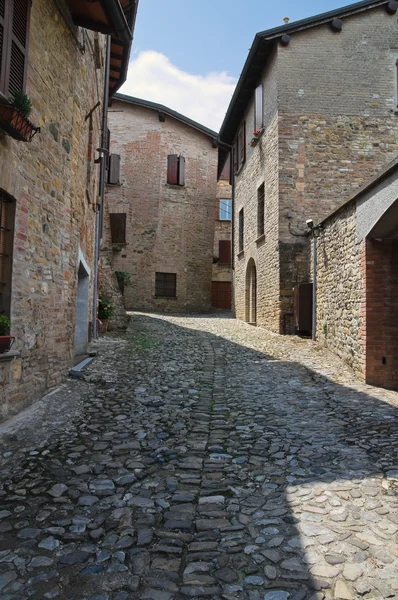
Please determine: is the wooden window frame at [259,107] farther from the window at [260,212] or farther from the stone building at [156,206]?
the stone building at [156,206]

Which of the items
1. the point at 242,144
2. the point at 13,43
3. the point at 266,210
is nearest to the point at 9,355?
the point at 13,43

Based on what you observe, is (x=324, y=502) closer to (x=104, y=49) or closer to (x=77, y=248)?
(x=77, y=248)

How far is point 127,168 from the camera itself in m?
19.2

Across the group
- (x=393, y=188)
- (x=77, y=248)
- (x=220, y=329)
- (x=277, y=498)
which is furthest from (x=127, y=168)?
(x=277, y=498)

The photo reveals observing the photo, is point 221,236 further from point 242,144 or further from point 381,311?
point 381,311

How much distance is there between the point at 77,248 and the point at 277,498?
14.2 feet

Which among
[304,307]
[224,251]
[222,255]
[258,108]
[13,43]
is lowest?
[304,307]

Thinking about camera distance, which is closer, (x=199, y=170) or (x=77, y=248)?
(x=77, y=248)

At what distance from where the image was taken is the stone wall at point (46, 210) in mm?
3916

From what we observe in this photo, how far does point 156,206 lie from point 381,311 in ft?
48.5

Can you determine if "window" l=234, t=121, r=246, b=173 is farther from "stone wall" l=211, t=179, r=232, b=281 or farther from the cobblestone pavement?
the cobblestone pavement

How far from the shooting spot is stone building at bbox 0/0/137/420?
12.3 ft

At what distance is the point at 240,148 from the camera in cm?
1505

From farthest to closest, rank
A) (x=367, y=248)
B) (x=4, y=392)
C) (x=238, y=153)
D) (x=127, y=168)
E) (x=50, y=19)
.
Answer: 1. (x=127, y=168)
2. (x=238, y=153)
3. (x=367, y=248)
4. (x=50, y=19)
5. (x=4, y=392)
